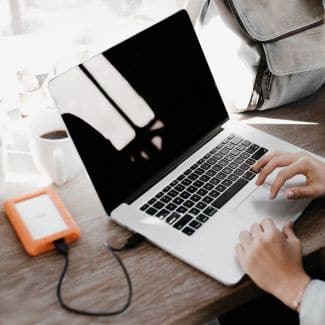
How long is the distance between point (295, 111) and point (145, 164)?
0.43 metres

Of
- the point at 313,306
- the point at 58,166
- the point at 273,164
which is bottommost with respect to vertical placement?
the point at 313,306

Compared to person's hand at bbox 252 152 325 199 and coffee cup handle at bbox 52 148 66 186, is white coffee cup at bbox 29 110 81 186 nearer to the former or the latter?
coffee cup handle at bbox 52 148 66 186

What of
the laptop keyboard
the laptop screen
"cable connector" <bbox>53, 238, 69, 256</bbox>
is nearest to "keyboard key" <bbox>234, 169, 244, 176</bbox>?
the laptop keyboard

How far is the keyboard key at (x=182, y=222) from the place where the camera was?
82cm

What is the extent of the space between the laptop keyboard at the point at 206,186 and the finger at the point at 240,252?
7 cm

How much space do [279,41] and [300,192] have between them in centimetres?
36

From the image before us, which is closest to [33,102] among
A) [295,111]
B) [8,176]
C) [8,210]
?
[8,176]

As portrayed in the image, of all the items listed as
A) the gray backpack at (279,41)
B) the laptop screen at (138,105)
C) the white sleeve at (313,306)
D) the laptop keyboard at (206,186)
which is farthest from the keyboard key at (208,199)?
the gray backpack at (279,41)

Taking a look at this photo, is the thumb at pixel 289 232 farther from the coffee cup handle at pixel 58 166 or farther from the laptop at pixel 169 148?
the coffee cup handle at pixel 58 166

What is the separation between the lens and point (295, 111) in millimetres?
1163

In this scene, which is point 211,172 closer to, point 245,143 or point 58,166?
point 245,143

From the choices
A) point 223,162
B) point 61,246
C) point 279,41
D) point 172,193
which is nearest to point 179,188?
point 172,193

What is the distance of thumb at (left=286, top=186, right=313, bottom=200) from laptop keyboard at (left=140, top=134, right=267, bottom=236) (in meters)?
0.09

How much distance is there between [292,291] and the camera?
2.48 feet
